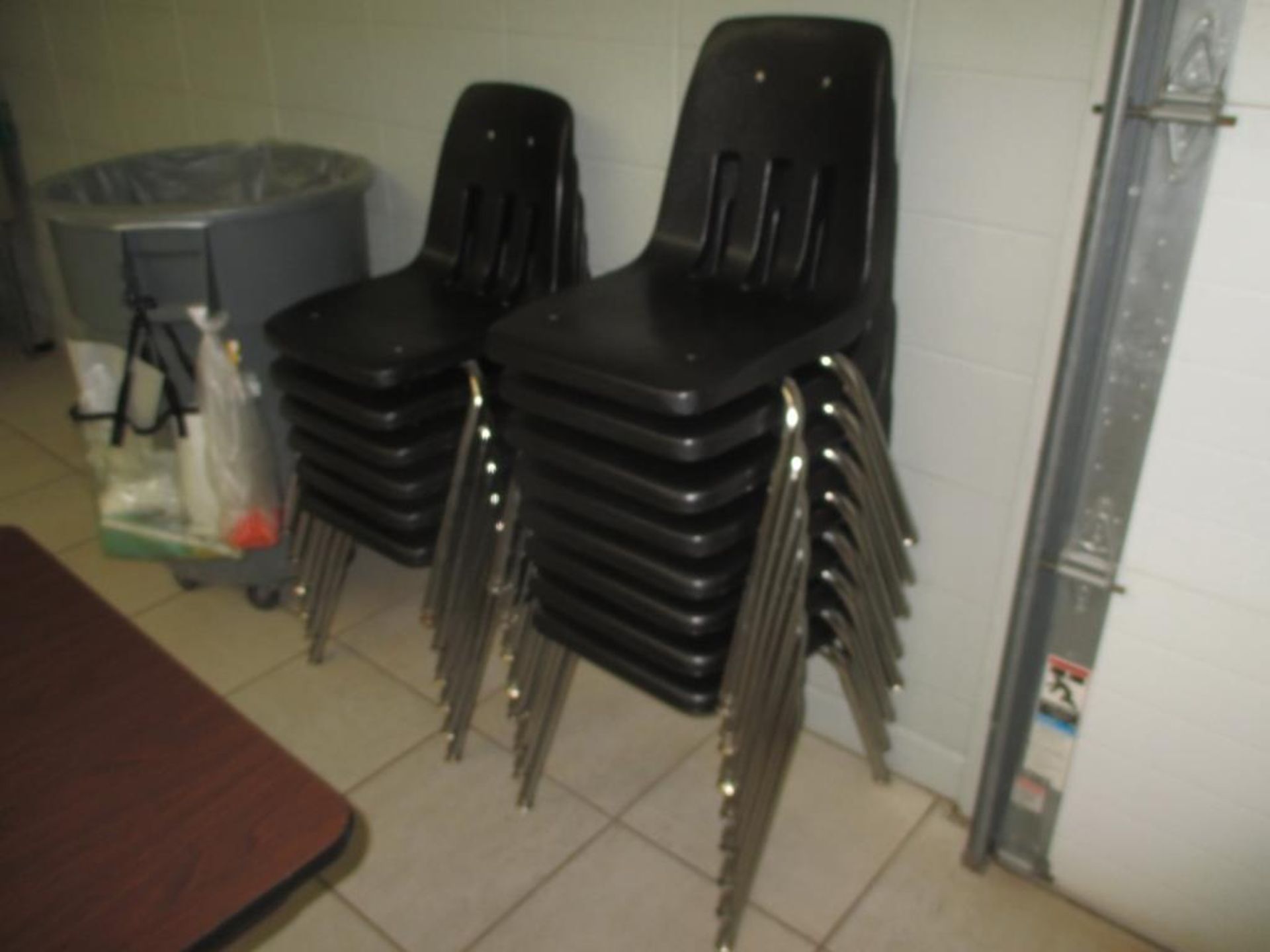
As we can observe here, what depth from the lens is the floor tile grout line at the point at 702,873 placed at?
1.45m

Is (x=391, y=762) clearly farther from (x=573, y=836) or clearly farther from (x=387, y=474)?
(x=387, y=474)

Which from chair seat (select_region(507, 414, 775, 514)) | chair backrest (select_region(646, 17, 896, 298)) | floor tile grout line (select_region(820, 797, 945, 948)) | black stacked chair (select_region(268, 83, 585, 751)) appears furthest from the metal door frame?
black stacked chair (select_region(268, 83, 585, 751))

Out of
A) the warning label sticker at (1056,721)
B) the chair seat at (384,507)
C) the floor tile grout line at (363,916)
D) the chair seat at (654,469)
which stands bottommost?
the floor tile grout line at (363,916)

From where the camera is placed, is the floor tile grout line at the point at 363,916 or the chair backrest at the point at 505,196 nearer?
the floor tile grout line at the point at 363,916

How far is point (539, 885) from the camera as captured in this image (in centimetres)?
153

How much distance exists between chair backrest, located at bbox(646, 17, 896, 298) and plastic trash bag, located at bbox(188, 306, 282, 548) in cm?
79

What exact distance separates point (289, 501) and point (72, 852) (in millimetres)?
1289

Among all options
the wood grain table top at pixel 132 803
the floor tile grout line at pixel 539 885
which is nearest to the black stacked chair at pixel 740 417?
the floor tile grout line at pixel 539 885

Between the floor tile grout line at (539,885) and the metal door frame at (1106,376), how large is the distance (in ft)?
1.82

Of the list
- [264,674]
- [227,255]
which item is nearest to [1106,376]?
[227,255]

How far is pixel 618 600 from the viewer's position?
1.31 meters

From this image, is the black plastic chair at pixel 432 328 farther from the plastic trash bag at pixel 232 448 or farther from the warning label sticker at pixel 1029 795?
the warning label sticker at pixel 1029 795

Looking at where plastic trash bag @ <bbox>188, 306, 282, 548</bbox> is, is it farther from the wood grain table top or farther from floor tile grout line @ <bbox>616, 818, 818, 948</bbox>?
the wood grain table top

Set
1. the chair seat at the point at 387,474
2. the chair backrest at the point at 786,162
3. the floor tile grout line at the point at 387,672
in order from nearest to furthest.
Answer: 1. the chair backrest at the point at 786,162
2. the chair seat at the point at 387,474
3. the floor tile grout line at the point at 387,672
